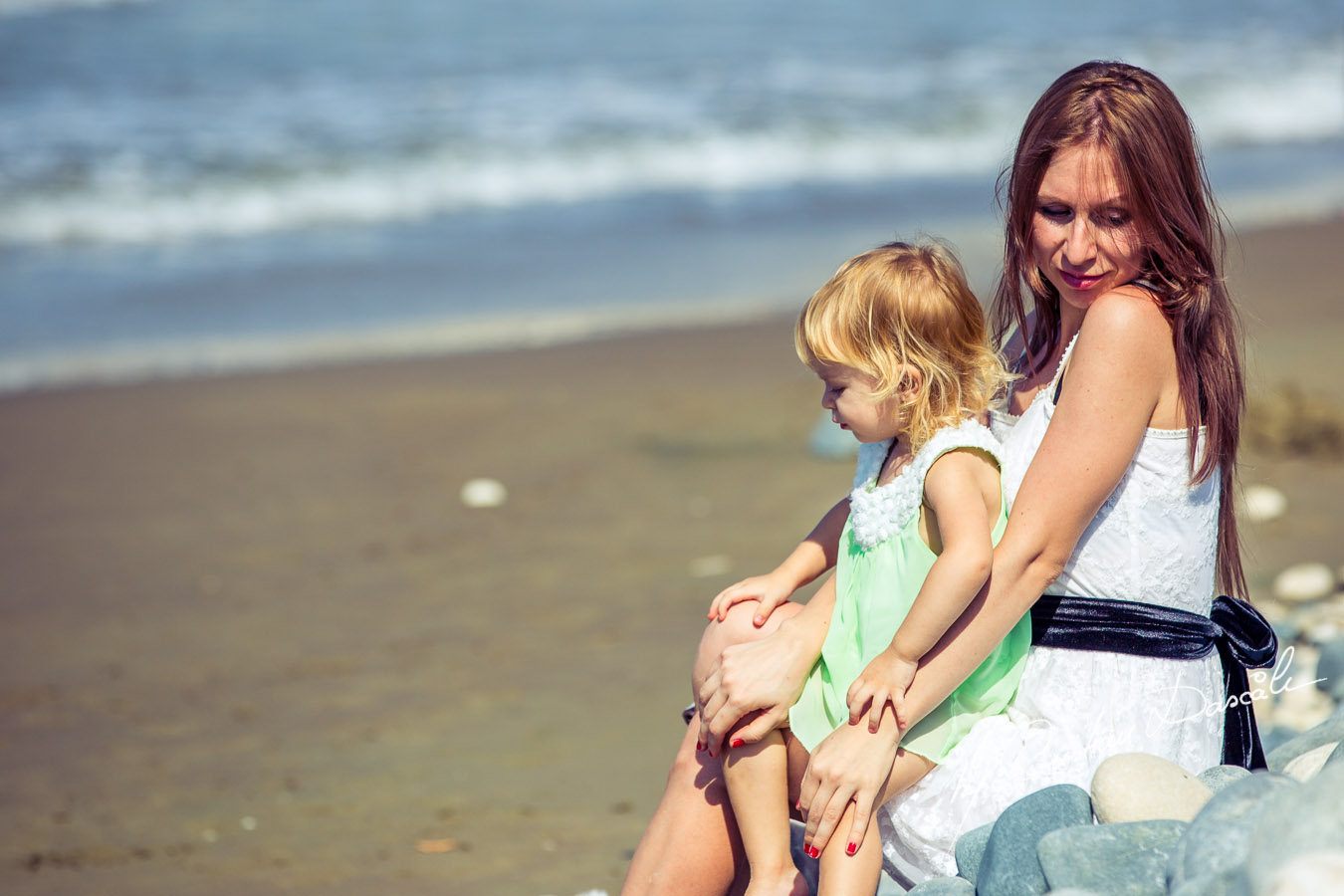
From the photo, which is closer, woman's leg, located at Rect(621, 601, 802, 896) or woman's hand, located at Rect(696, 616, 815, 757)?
woman's hand, located at Rect(696, 616, 815, 757)

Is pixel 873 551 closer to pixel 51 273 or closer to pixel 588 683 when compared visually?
pixel 588 683

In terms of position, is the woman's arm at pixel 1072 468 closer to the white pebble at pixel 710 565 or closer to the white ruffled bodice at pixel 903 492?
the white ruffled bodice at pixel 903 492

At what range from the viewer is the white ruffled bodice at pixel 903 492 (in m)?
2.37

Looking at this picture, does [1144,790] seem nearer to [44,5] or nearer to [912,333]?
[912,333]

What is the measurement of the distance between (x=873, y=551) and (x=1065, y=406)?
0.43m

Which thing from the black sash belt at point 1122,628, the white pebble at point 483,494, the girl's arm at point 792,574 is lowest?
the white pebble at point 483,494

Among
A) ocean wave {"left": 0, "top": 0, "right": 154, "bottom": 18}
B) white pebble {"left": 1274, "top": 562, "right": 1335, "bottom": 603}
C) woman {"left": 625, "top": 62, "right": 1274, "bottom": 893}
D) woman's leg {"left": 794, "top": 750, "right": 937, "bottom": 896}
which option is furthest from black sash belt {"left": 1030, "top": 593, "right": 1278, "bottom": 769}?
ocean wave {"left": 0, "top": 0, "right": 154, "bottom": 18}

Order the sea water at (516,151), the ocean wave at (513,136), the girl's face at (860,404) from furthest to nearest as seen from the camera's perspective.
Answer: the ocean wave at (513,136) → the sea water at (516,151) → the girl's face at (860,404)

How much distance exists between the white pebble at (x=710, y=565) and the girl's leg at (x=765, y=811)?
2420mm

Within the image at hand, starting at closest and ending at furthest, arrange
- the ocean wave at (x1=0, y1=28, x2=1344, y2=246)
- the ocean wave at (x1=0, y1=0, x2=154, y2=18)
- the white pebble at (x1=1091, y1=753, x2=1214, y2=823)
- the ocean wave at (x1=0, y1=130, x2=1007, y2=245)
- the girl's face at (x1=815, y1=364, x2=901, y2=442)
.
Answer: the white pebble at (x1=1091, y1=753, x2=1214, y2=823), the girl's face at (x1=815, y1=364, x2=901, y2=442), the ocean wave at (x1=0, y1=130, x2=1007, y2=245), the ocean wave at (x1=0, y1=28, x2=1344, y2=246), the ocean wave at (x1=0, y1=0, x2=154, y2=18)

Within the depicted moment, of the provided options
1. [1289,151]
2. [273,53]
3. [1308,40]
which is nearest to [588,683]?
[1289,151]

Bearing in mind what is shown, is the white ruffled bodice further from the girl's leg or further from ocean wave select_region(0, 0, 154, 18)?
ocean wave select_region(0, 0, 154, 18)

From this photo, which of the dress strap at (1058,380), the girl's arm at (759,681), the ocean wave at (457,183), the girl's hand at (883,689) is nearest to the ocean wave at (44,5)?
the ocean wave at (457,183)

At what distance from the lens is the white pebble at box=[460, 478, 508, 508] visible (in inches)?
220
